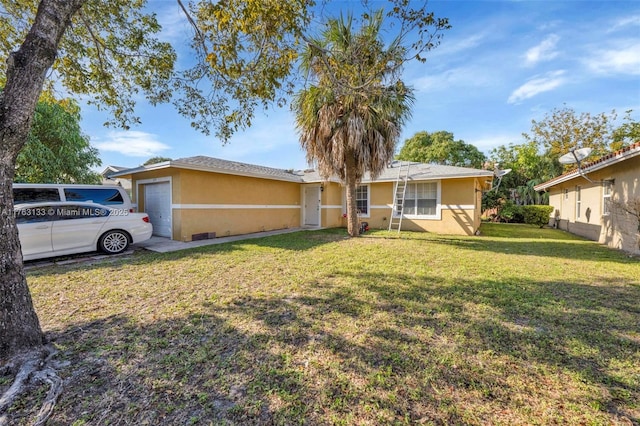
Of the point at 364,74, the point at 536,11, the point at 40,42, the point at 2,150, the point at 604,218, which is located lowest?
the point at 604,218

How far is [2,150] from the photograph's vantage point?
253cm

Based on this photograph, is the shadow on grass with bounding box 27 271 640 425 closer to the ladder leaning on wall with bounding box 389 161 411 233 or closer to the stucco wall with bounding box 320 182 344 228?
the ladder leaning on wall with bounding box 389 161 411 233

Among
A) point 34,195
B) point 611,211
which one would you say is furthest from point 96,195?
point 611,211

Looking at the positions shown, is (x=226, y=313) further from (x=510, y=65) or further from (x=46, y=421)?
(x=510, y=65)

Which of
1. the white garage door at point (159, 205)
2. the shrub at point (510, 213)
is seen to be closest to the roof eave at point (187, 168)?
the white garage door at point (159, 205)

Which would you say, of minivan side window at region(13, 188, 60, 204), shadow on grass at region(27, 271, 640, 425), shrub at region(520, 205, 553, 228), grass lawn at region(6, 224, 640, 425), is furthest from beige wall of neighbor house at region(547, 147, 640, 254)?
minivan side window at region(13, 188, 60, 204)

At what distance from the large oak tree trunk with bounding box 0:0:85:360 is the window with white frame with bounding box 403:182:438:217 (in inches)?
483

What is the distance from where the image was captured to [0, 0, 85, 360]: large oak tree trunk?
256 centimetres

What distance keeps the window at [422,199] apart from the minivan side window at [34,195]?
12869mm

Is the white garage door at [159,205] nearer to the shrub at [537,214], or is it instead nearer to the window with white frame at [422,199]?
the window with white frame at [422,199]

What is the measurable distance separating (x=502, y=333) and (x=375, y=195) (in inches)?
426

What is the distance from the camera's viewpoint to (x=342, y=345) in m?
2.90

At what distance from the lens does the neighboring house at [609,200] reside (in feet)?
24.0

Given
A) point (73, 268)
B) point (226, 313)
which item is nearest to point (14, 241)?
point (226, 313)
